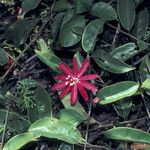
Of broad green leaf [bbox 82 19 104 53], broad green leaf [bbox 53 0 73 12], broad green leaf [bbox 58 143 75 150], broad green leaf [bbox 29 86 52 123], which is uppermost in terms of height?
broad green leaf [bbox 53 0 73 12]

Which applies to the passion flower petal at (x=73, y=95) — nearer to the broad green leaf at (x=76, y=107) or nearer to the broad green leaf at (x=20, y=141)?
the broad green leaf at (x=76, y=107)

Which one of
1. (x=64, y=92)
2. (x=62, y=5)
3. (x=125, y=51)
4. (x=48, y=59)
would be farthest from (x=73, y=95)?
(x=62, y=5)

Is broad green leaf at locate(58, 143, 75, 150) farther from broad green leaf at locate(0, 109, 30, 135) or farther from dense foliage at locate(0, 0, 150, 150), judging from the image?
broad green leaf at locate(0, 109, 30, 135)

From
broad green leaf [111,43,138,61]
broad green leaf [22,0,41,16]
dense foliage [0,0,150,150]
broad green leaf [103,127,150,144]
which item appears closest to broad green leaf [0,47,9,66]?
dense foliage [0,0,150,150]

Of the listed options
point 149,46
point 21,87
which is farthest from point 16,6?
point 149,46

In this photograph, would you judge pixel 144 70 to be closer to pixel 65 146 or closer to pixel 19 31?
pixel 65 146

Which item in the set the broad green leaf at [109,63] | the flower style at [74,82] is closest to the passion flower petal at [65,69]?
the flower style at [74,82]

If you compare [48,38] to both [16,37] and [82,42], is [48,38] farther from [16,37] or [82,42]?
[82,42]
